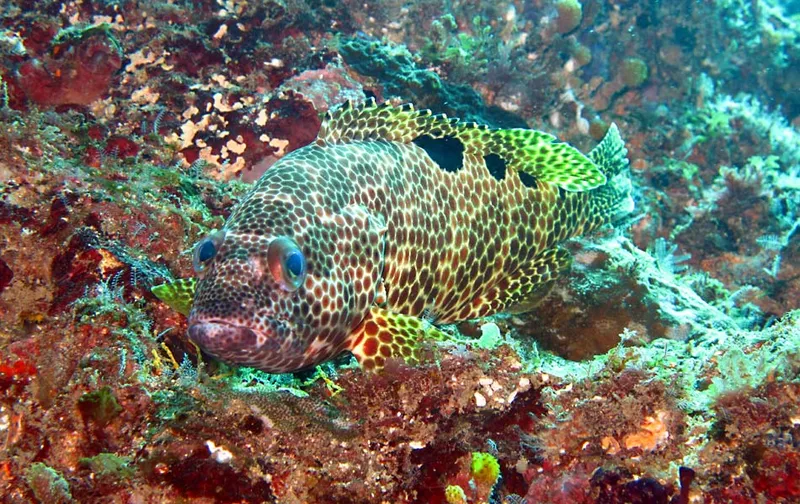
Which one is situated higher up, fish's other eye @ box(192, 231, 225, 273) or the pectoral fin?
fish's other eye @ box(192, 231, 225, 273)

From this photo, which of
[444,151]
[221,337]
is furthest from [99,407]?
[444,151]

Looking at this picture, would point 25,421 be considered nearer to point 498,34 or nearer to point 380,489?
point 380,489

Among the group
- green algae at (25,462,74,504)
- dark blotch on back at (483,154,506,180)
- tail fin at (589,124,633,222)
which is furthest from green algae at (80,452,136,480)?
tail fin at (589,124,633,222)

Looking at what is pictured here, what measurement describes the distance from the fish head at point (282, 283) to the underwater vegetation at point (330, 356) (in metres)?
0.32

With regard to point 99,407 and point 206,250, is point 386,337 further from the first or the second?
point 99,407

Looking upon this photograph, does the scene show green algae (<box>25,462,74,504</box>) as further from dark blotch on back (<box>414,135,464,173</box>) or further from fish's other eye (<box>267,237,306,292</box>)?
dark blotch on back (<box>414,135,464,173</box>)

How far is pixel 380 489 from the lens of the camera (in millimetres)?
2619

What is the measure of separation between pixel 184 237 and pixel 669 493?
3.86m

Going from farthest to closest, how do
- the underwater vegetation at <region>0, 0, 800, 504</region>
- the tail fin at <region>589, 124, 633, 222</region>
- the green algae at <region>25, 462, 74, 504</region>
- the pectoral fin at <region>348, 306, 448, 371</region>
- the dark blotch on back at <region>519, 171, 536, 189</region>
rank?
the tail fin at <region>589, 124, 633, 222</region>, the dark blotch on back at <region>519, 171, 536, 189</region>, the pectoral fin at <region>348, 306, 448, 371</region>, the underwater vegetation at <region>0, 0, 800, 504</region>, the green algae at <region>25, 462, 74, 504</region>

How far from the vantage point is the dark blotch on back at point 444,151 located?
14.3 feet

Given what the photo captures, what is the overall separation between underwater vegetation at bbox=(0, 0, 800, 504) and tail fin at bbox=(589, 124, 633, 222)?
32cm

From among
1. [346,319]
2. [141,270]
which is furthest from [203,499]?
[141,270]

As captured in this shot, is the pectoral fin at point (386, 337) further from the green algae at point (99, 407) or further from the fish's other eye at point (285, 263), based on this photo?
the green algae at point (99, 407)

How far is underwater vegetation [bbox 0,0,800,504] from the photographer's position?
8.15 ft
